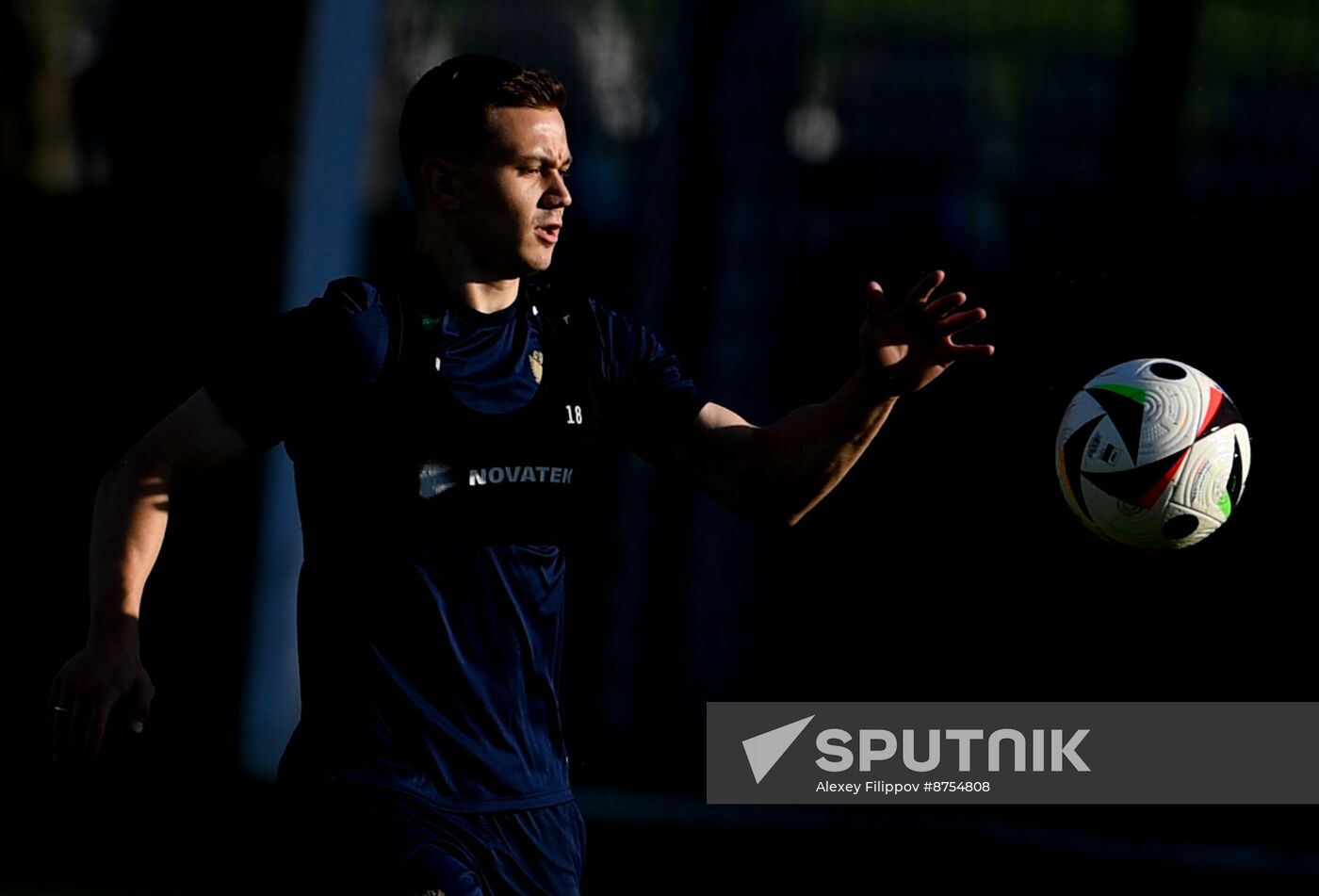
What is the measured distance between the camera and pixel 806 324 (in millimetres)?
9398

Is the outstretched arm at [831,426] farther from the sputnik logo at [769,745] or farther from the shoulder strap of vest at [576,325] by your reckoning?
the sputnik logo at [769,745]

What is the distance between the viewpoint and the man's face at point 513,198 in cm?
384

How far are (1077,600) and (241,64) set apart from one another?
590 cm

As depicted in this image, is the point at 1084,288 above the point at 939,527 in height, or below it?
above

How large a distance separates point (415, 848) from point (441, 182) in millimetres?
1381

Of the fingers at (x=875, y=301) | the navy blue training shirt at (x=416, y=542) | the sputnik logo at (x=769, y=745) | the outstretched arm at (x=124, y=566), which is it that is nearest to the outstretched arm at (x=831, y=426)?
the fingers at (x=875, y=301)

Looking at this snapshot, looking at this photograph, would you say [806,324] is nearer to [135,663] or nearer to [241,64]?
[241,64]

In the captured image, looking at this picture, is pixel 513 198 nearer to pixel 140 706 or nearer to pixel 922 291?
pixel 922 291

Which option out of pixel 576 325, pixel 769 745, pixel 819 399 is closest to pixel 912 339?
pixel 576 325

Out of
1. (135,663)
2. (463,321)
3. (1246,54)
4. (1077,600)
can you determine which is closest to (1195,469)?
(463,321)

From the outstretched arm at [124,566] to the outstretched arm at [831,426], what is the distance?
1064mm

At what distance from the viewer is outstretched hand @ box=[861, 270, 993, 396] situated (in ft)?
12.6

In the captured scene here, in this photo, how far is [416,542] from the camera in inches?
143

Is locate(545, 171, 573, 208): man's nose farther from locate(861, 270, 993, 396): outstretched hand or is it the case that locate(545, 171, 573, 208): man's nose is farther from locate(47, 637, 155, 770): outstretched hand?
locate(47, 637, 155, 770): outstretched hand
